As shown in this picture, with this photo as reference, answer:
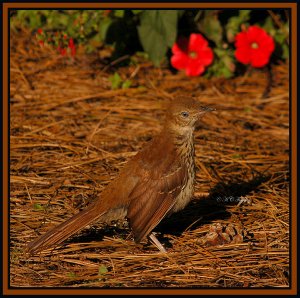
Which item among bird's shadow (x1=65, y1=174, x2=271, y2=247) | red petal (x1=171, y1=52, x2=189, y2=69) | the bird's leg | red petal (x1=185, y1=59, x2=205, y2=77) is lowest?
the bird's leg

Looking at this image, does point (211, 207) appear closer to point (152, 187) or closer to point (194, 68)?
point (152, 187)

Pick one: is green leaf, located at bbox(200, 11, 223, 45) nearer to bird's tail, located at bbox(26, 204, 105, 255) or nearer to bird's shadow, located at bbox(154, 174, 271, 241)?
bird's shadow, located at bbox(154, 174, 271, 241)

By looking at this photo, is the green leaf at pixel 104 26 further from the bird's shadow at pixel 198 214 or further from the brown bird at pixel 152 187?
the brown bird at pixel 152 187

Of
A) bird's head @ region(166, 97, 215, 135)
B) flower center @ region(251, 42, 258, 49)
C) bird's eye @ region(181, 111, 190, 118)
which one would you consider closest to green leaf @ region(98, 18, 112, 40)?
flower center @ region(251, 42, 258, 49)

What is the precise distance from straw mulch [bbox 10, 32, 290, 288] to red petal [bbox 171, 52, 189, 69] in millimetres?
275

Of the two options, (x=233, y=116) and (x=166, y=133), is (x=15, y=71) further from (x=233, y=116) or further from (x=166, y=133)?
(x=166, y=133)

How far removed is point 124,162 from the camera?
6.79m

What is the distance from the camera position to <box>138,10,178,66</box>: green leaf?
7.79m

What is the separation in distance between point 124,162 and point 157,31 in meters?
1.89

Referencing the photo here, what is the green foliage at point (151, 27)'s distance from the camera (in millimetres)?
7965

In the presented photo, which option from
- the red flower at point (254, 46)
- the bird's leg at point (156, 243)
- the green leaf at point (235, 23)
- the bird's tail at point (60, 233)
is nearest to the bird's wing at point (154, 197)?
the bird's leg at point (156, 243)

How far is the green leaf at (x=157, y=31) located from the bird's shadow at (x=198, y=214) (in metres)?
2.01

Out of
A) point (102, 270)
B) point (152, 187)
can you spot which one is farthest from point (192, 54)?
point (102, 270)
